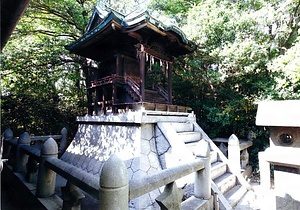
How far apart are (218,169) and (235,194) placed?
64 centimetres

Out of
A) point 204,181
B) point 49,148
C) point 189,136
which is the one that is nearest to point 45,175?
point 49,148

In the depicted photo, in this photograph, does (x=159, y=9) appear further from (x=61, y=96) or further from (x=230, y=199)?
(x=230, y=199)

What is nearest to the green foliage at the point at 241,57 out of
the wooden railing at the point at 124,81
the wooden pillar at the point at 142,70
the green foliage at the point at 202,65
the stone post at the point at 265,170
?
the green foliage at the point at 202,65

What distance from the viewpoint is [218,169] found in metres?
4.58

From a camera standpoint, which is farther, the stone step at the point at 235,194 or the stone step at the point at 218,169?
the stone step at the point at 218,169

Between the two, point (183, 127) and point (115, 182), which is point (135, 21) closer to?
point (183, 127)

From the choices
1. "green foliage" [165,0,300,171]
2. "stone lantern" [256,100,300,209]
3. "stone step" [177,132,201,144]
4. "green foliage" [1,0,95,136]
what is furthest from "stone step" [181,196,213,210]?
"green foliage" [1,0,95,136]

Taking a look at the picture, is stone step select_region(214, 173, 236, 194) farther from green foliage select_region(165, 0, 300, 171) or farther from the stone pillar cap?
the stone pillar cap

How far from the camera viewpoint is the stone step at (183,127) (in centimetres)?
Result: 525

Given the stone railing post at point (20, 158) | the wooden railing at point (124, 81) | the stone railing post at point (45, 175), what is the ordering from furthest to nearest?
1. the wooden railing at point (124, 81)
2. the stone railing post at point (20, 158)
3. the stone railing post at point (45, 175)

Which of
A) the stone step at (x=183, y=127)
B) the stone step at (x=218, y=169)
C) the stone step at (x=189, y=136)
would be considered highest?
the stone step at (x=183, y=127)

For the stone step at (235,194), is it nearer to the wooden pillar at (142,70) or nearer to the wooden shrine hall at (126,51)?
the wooden shrine hall at (126,51)

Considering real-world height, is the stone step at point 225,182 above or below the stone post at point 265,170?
below

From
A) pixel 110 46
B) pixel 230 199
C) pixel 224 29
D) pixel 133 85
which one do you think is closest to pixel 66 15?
pixel 110 46
